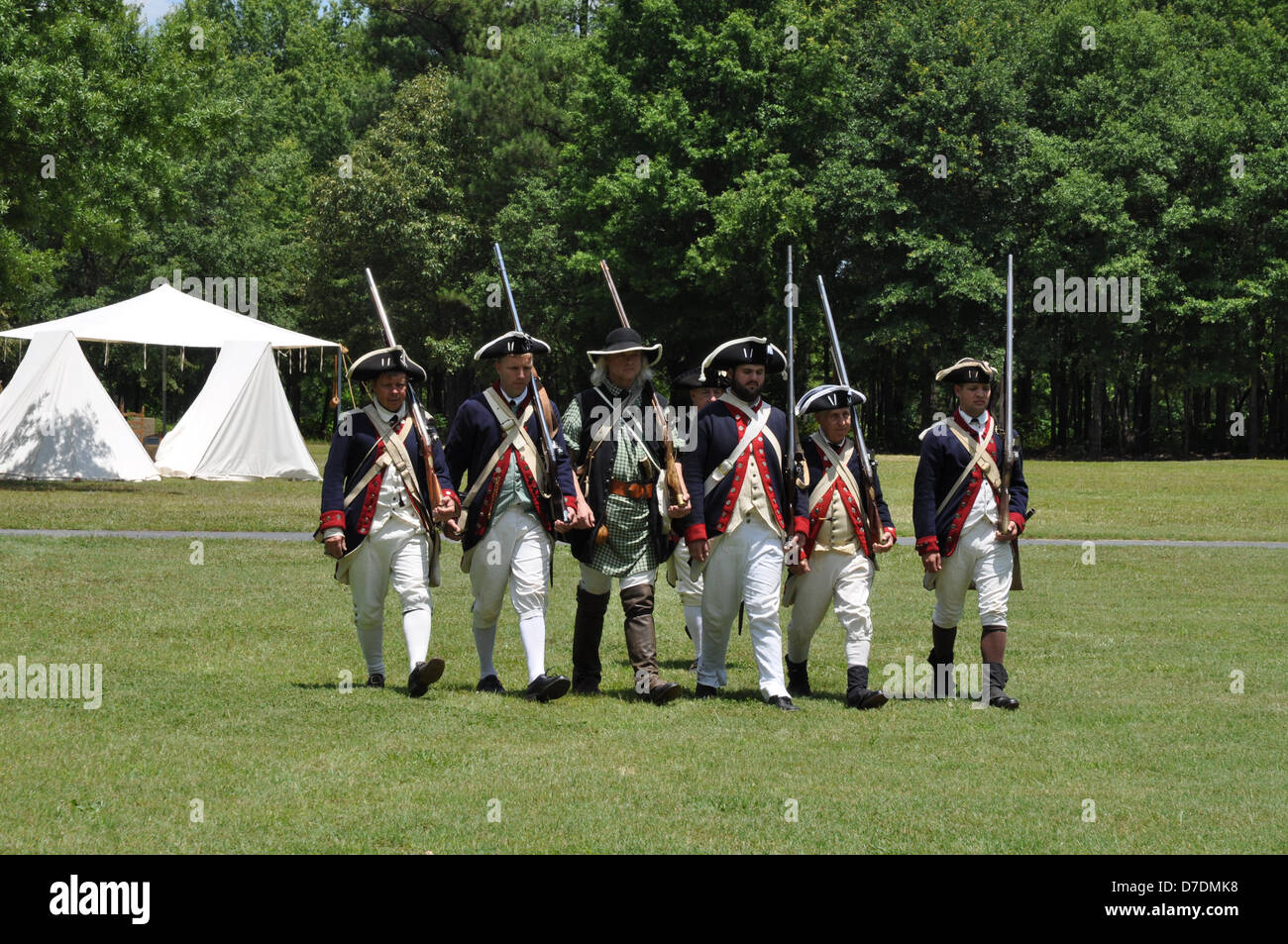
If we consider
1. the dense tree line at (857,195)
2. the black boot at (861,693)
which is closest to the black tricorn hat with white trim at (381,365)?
the black boot at (861,693)

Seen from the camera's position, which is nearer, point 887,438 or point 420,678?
point 420,678

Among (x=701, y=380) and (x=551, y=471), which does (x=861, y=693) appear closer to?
(x=551, y=471)

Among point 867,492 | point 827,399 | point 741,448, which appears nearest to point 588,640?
point 741,448

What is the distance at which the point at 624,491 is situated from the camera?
9.24 meters

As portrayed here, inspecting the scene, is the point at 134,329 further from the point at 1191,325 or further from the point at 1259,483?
the point at 1191,325

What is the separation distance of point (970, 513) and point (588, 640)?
247cm

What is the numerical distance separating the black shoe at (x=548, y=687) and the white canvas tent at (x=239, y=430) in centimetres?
2378

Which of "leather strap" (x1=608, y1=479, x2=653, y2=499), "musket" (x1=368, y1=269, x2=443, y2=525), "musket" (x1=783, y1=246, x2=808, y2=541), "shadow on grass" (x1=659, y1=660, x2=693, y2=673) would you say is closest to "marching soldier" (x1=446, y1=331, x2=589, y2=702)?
"musket" (x1=368, y1=269, x2=443, y2=525)

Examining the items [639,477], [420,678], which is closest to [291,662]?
[420,678]

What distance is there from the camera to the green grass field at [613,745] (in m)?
6.39

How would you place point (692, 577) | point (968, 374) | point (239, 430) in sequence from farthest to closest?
point (239, 430) → point (692, 577) → point (968, 374)

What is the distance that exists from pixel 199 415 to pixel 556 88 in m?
26.7

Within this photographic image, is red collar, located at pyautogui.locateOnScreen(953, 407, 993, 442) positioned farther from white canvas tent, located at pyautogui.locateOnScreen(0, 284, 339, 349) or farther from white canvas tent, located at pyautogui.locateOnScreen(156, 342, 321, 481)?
white canvas tent, located at pyautogui.locateOnScreen(156, 342, 321, 481)

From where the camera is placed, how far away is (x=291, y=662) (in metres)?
10.8
